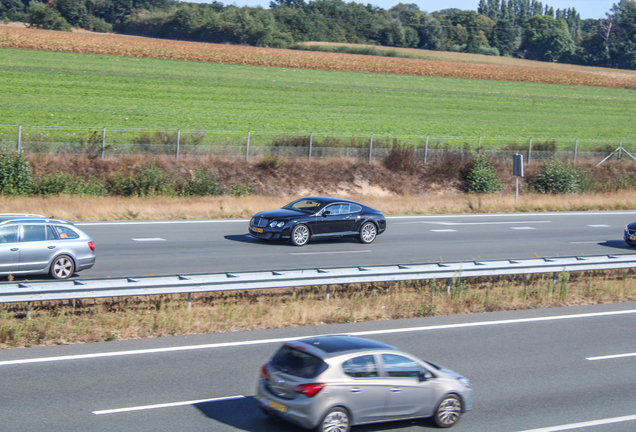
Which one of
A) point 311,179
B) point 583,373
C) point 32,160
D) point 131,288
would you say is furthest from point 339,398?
point 311,179

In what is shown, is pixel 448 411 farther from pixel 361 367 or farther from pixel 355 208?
pixel 355 208

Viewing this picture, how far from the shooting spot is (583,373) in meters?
10.1

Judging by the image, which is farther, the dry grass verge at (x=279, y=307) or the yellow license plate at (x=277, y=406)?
the dry grass verge at (x=279, y=307)

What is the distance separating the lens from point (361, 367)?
7.40m

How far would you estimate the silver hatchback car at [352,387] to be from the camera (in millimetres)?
7105

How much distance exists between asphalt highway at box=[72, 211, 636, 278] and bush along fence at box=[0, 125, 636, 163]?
8344mm

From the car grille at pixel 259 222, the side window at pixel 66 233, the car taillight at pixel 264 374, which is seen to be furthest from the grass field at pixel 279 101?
the car taillight at pixel 264 374

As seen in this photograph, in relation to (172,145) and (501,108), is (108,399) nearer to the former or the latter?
(172,145)

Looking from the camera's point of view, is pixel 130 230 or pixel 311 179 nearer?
pixel 130 230

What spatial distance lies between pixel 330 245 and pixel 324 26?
9832 centimetres

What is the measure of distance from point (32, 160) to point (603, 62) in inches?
4629

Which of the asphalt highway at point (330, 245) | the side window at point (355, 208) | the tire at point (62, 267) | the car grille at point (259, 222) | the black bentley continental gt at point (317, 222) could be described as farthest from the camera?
the side window at point (355, 208)

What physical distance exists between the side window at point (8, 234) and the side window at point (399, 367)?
30.2 ft

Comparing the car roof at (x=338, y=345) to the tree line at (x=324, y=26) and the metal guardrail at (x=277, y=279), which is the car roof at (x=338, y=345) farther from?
the tree line at (x=324, y=26)
